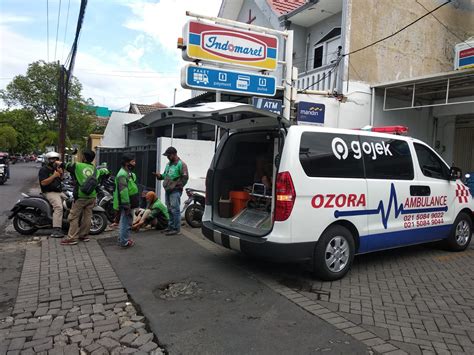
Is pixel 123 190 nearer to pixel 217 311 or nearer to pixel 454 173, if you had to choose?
pixel 217 311

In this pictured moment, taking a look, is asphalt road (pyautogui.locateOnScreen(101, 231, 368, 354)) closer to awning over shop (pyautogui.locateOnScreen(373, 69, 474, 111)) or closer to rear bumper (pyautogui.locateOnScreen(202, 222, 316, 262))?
rear bumper (pyautogui.locateOnScreen(202, 222, 316, 262))

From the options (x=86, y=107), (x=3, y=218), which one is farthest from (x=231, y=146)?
(x=86, y=107)

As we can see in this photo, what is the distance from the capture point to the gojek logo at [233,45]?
867 cm

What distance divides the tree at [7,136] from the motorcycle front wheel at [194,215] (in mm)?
53366

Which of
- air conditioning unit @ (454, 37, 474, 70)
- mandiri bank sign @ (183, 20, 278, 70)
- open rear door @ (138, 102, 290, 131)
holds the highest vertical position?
air conditioning unit @ (454, 37, 474, 70)

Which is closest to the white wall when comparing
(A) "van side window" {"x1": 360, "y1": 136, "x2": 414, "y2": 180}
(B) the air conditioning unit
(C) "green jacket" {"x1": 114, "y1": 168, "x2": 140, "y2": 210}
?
(C) "green jacket" {"x1": 114, "y1": 168, "x2": 140, "y2": 210}

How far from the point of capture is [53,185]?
24.3 ft

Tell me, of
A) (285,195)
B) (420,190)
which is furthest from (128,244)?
(420,190)

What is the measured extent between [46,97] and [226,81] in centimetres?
4527

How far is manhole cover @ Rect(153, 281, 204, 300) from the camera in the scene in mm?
4465

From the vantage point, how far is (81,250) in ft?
21.3

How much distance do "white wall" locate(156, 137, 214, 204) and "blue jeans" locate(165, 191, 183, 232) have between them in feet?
6.25

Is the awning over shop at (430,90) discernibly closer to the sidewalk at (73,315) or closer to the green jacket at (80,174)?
the green jacket at (80,174)

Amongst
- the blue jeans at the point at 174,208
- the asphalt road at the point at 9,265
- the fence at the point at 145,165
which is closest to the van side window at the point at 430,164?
the blue jeans at the point at 174,208
